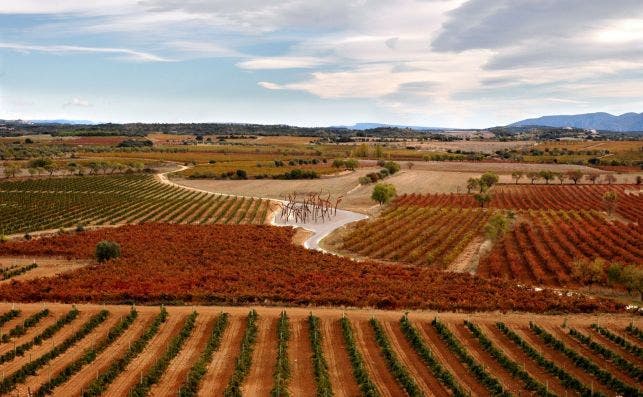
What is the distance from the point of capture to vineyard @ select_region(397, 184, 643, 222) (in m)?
90.2

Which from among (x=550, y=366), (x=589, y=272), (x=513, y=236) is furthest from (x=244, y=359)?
(x=513, y=236)

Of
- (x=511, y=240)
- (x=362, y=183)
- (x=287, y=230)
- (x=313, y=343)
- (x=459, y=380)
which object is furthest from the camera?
(x=362, y=183)

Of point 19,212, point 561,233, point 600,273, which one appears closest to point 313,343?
point 600,273

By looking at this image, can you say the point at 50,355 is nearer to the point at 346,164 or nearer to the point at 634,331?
the point at 634,331

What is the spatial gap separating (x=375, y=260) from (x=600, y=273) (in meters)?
20.3

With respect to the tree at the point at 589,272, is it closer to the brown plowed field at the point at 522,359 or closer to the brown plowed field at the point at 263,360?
the brown plowed field at the point at 522,359

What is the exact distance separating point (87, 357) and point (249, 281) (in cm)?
1617

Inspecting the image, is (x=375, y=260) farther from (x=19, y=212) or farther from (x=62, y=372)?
A: (x=19, y=212)

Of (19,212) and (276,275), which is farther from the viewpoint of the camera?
(19,212)

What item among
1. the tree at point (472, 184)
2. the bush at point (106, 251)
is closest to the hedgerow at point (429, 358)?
the bush at point (106, 251)

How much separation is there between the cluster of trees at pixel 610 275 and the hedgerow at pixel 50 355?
3456cm

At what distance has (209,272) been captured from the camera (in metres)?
45.6

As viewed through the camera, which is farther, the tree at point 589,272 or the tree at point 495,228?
the tree at point 495,228

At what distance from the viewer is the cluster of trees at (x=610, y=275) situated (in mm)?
39369
